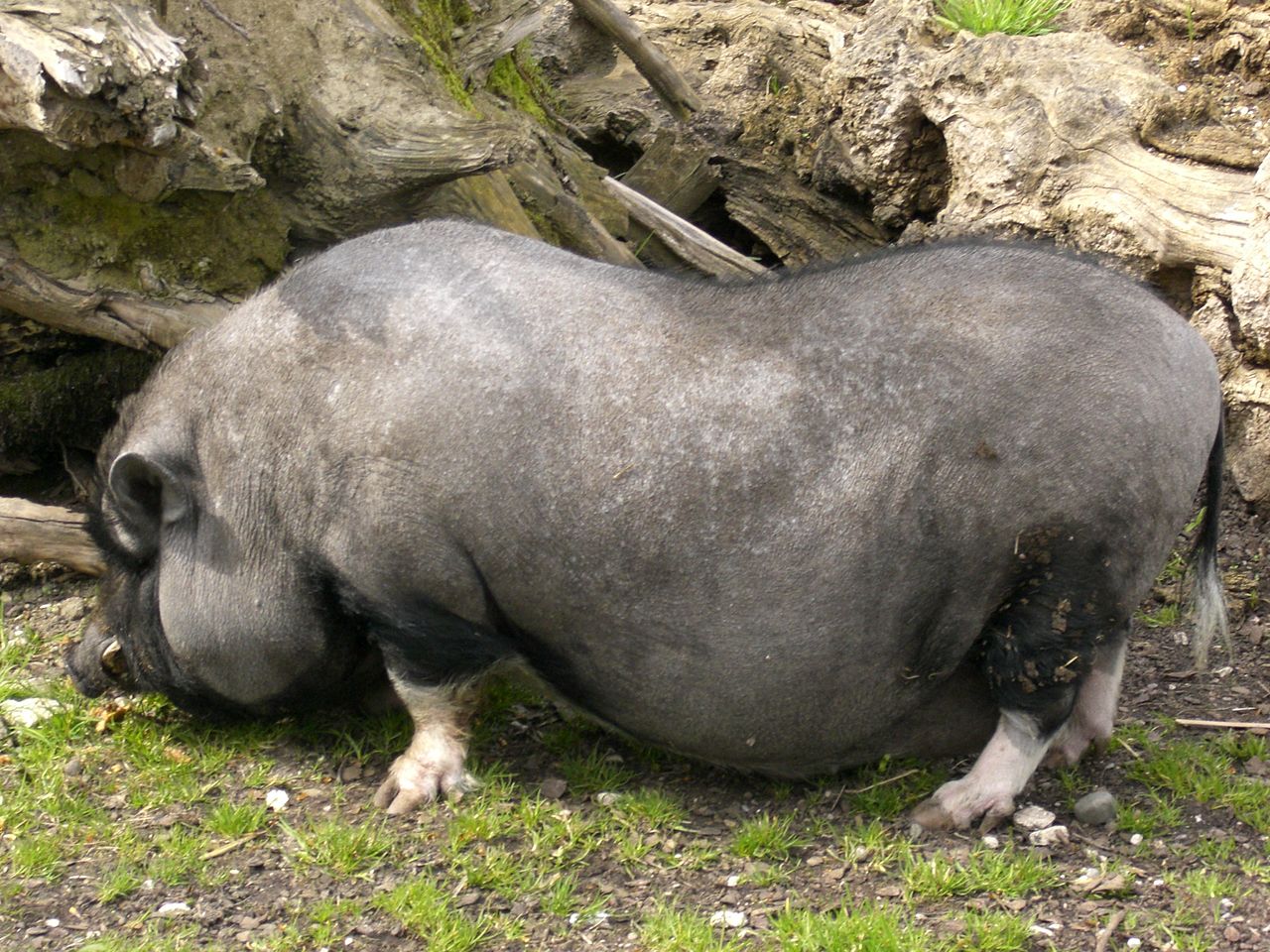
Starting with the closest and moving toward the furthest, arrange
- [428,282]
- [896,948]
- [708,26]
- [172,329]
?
[896,948]
[428,282]
[172,329]
[708,26]

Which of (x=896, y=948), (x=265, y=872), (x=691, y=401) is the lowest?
(x=265, y=872)

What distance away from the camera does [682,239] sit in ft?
21.2

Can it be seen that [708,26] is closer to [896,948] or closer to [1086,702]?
[1086,702]

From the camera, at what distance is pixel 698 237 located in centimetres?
648

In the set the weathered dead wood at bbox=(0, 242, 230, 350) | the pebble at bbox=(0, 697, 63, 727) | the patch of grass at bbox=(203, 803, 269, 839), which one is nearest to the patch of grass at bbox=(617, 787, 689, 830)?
the patch of grass at bbox=(203, 803, 269, 839)

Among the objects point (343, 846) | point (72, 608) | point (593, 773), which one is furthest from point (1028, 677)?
point (72, 608)

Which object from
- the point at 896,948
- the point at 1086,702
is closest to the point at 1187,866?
the point at 1086,702

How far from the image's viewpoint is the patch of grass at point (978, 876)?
3883mm

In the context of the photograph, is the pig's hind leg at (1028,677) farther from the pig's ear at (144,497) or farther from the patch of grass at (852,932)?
the pig's ear at (144,497)

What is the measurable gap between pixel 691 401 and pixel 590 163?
8.97 feet

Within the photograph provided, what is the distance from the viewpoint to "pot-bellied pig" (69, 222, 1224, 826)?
3.98 metres

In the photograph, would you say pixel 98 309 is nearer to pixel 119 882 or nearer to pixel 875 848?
pixel 119 882

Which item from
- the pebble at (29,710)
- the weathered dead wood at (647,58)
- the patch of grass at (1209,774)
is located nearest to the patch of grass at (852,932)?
the patch of grass at (1209,774)

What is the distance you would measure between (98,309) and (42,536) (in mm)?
905
